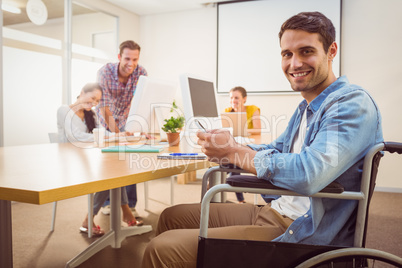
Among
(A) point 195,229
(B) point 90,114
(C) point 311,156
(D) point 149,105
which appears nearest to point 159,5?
(B) point 90,114

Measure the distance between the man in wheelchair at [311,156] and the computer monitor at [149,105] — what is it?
124 cm

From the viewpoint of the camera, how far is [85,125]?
9.86ft

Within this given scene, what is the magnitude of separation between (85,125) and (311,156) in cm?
252

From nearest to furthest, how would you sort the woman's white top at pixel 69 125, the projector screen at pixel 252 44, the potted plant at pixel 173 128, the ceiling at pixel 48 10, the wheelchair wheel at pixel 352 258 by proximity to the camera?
the wheelchair wheel at pixel 352 258, the potted plant at pixel 173 128, the woman's white top at pixel 69 125, the ceiling at pixel 48 10, the projector screen at pixel 252 44

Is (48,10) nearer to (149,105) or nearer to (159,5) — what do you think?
(159,5)

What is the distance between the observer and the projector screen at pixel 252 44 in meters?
4.82

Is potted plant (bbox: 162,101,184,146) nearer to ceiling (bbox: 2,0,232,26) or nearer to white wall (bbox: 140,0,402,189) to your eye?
white wall (bbox: 140,0,402,189)

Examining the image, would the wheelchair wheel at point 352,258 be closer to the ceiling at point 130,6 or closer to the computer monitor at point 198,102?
the computer monitor at point 198,102

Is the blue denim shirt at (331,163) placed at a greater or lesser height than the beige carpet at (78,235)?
greater

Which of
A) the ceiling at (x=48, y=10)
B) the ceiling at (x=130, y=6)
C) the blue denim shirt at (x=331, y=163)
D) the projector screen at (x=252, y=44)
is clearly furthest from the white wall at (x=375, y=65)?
the blue denim shirt at (x=331, y=163)

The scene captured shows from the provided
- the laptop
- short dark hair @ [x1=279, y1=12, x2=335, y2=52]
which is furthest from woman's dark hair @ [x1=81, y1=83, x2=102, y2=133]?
short dark hair @ [x1=279, y1=12, x2=335, y2=52]

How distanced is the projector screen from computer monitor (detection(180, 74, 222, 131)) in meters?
2.70

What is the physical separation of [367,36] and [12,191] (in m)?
4.67

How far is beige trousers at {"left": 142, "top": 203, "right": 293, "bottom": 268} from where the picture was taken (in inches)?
37.2
